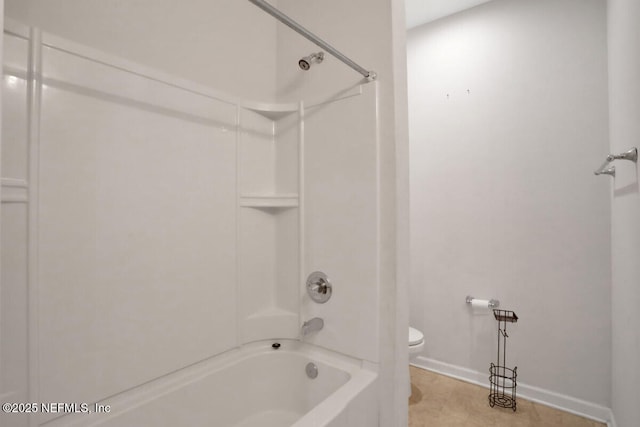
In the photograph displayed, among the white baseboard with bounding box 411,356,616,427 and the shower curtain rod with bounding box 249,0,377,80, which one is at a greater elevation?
the shower curtain rod with bounding box 249,0,377,80

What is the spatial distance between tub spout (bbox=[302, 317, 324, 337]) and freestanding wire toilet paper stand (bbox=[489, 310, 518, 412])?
4.57 ft

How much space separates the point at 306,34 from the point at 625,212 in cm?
162

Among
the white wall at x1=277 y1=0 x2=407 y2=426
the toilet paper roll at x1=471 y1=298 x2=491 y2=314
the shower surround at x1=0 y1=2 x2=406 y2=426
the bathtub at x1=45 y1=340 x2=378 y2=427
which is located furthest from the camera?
the toilet paper roll at x1=471 y1=298 x2=491 y2=314

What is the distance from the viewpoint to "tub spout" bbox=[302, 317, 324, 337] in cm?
148

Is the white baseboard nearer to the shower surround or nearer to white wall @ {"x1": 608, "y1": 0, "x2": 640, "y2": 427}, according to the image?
white wall @ {"x1": 608, "y1": 0, "x2": 640, "y2": 427}

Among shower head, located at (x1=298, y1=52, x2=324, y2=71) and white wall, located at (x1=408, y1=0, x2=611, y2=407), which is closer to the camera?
shower head, located at (x1=298, y1=52, x2=324, y2=71)

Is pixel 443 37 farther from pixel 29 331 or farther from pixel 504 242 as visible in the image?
pixel 29 331

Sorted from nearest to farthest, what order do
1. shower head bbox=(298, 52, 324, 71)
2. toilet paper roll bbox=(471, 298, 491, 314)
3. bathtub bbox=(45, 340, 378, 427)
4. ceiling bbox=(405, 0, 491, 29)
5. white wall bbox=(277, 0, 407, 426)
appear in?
bathtub bbox=(45, 340, 378, 427)
white wall bbox=(277, 0, 407, 426)
shower head bbox=(298, 52, 324, 71)
toilet paper roll bbox=(471, 298, 491, 314)
ceiling bbox=(405, 0, 491, 29)

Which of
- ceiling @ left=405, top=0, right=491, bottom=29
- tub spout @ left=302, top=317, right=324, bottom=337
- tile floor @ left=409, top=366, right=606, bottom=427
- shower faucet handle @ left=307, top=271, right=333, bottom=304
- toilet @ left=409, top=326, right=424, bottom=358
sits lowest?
tile floor @ left=409, top=366, right=606, bottom=427

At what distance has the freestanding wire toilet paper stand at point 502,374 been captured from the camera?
204 cm

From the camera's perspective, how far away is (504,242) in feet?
7.07

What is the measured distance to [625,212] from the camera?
4.37 feet

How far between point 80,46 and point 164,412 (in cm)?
145

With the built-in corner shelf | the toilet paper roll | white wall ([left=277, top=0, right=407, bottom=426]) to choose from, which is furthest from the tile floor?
the built-in corner shelf
